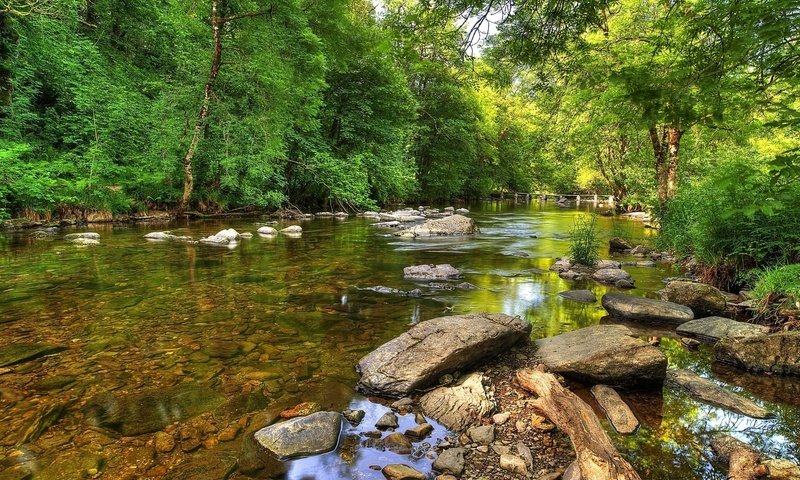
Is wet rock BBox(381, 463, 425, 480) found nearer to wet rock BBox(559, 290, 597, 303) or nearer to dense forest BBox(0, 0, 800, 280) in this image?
dense forest BBox(0, 0, 800, 280)

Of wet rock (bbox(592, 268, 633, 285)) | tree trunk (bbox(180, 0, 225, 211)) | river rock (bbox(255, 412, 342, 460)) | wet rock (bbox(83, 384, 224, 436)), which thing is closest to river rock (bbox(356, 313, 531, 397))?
river rock (bbox(255, 412, 342, 460))

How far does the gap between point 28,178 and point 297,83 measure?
9534 mm

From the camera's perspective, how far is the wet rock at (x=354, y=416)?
3.31 meters

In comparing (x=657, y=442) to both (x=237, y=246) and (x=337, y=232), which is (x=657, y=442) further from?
(x=337, y=232)

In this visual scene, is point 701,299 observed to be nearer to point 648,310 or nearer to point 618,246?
point 648,310

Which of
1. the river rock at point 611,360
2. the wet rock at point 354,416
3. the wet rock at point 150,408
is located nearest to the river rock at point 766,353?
the river rock at point 611,360

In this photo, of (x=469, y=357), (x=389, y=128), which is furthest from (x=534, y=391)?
(x=389, y=128)

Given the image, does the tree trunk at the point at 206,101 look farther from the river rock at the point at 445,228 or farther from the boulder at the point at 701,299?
the boulder at the point at 701,299

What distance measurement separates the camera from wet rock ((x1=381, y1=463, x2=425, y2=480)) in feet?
8.66

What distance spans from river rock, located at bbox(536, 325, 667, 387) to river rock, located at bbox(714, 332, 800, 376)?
44.1 inches

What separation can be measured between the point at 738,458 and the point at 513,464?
1466 millimetres

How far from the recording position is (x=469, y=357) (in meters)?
4.18

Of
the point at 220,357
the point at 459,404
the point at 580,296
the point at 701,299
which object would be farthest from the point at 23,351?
the point at 701,299

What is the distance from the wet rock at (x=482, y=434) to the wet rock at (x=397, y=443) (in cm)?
46
